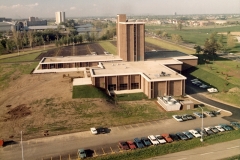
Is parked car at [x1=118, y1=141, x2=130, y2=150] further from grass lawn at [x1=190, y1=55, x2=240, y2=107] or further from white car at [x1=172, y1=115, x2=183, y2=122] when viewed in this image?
grass lawn at [x1=190, y1=55, x2=240, y2=107]

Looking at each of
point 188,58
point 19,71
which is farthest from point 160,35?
point 19,71

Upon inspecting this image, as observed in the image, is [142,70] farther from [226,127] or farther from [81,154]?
[81,154]

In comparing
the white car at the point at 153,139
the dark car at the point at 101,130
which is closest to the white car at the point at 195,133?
the white car at the point at 153,139

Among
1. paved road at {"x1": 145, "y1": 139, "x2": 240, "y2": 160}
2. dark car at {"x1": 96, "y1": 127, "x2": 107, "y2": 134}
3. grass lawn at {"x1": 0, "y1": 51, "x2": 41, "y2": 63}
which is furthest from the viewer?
grass lawn at {"x1": 0, "y1": 51, "x2": 41, "y2": 63}

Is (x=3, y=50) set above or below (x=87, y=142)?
above

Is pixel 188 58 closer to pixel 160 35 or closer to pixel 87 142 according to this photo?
pixel 87 142

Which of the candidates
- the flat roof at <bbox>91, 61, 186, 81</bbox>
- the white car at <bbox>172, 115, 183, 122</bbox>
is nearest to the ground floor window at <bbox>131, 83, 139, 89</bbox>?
the flat roof at <bbox>91, 61, 186, 81</bbox>
